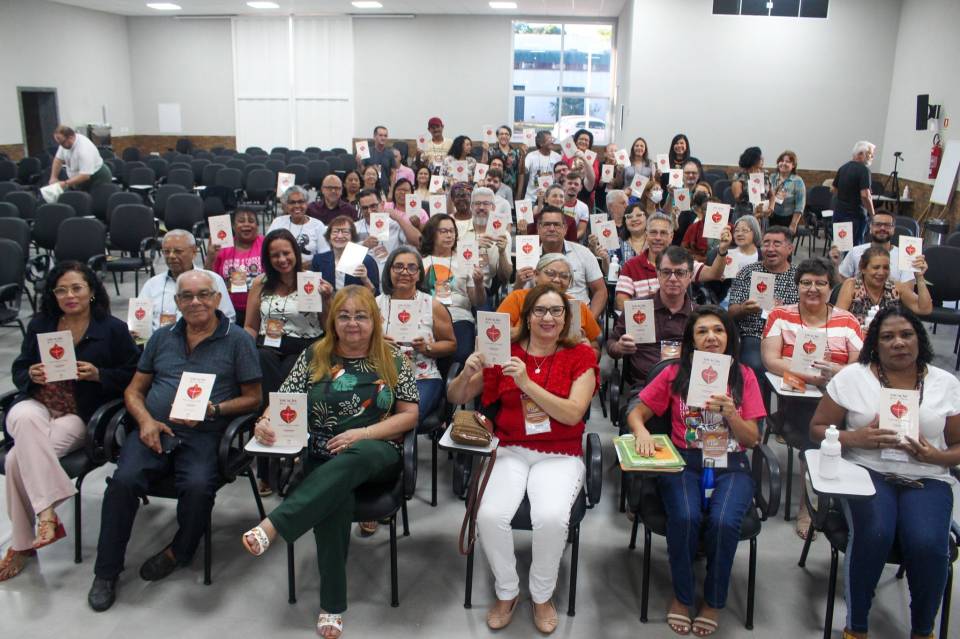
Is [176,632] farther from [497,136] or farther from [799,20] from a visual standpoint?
[799,20]

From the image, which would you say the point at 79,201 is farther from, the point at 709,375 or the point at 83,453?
the point at 709,375

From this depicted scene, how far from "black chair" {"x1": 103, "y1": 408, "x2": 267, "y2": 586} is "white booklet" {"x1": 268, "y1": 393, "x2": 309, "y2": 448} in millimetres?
333

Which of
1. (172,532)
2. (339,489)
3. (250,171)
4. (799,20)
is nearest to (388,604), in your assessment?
(339,489)

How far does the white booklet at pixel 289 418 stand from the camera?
2.78 m

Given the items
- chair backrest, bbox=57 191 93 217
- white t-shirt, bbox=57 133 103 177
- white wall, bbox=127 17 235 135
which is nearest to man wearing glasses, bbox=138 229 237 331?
chair backrest, bbox=57 191 93 217

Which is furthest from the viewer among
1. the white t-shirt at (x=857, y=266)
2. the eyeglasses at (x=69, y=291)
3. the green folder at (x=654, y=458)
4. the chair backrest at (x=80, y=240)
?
the chair backrest at (x=80, y=240)

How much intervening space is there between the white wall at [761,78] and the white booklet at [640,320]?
912 centimetres

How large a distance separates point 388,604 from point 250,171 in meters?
9.33

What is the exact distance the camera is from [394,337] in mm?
3621

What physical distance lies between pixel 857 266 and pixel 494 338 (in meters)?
3.28

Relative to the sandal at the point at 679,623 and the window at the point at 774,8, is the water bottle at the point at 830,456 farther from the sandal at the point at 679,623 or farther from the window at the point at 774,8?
the window at the point at 774,8

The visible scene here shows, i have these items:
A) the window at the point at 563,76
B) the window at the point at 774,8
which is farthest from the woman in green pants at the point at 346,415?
the window at the point at 563,76

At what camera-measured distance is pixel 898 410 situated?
2654 mm

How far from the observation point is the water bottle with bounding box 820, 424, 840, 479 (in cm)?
252
